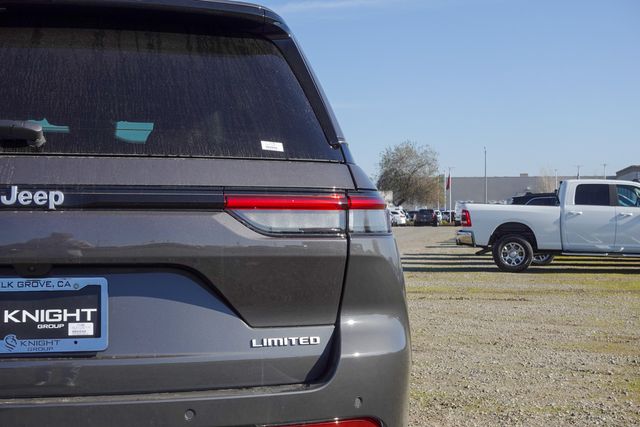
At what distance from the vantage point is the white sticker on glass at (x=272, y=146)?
2.51m

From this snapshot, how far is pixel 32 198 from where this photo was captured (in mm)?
2227

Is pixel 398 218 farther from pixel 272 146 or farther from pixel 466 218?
pixel 272 146

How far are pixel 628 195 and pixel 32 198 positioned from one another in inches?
608

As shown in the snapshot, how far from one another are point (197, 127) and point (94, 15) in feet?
1.75

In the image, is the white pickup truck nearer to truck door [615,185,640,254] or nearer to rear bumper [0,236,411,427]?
truck door [615,185,640,254]

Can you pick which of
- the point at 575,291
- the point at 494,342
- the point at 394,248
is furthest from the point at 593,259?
the point at 394,248

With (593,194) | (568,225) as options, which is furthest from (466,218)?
(593,194)

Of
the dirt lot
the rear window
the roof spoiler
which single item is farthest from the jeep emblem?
the dirt lot

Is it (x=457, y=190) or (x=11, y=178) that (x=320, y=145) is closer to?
(x=11, y=178)

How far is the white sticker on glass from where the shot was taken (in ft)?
8.22

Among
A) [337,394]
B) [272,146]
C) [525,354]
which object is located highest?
[272,146]

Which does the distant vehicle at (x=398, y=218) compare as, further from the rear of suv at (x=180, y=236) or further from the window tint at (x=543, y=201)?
the rear of suv at (x=180, y=236)

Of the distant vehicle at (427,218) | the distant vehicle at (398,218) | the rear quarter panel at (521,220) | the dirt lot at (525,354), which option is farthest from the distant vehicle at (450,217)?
the dirt lot at (525,354)

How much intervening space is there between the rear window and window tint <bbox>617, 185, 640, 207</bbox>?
1459 cm
